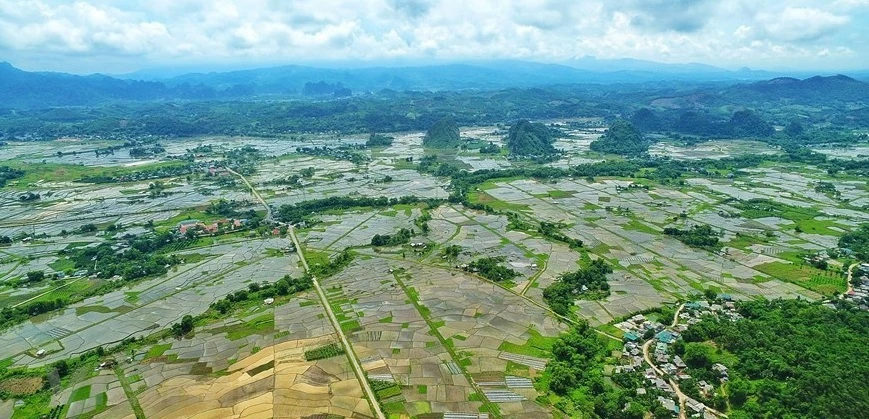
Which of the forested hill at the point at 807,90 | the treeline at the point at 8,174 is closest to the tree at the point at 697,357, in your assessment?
the treeline at the point at 8,174

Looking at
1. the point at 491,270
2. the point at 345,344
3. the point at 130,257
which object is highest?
the point at 491,270

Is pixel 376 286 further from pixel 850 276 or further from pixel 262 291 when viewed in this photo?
pixel 850 276

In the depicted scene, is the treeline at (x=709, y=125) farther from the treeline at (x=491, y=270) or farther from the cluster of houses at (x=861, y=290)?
the treeline at (x=491, y=270)

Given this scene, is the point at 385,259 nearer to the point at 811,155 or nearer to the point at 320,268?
the point at 320,268

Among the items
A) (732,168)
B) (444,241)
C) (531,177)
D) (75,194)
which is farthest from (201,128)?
(732,168)

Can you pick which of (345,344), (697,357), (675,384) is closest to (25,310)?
(345,344)
